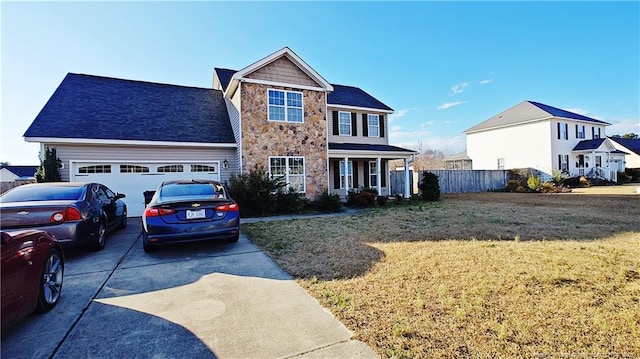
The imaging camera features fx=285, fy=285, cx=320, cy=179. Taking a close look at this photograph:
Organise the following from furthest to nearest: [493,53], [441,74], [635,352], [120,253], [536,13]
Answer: [441,74] < [493,53] < [536,13] < [120,253] < [635,352]

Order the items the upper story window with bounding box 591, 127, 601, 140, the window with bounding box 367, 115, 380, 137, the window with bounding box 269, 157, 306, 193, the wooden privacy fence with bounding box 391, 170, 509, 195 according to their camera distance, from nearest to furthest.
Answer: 1. the window with bounding box 269, 157, 306, 193
2. the window with bounding box 367, 115, 380, 137
3. the wooden privacy fence with bounding box 391, 170, 509, 195
4. the upper story window with bounding box 591, 127, 601, 140

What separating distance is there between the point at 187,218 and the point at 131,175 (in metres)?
7.95

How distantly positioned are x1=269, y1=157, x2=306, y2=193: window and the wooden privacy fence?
9.43 metres

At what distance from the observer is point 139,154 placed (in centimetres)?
1169

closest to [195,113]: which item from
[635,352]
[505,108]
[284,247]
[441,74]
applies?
[284,247]

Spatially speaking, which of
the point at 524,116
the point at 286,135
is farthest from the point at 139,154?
the point at 524,116

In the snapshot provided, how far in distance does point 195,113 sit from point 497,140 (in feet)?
104

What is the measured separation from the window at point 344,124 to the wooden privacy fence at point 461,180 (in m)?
6.17

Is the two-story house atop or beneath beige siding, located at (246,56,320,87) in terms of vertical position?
beneath

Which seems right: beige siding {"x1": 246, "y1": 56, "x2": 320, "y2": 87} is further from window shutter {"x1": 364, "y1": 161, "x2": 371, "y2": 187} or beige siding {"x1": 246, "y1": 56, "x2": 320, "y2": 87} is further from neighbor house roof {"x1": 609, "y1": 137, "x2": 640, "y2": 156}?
neighbor house roof {"x1": 609, "y1": 137, "x2": 640, "y2": 156}

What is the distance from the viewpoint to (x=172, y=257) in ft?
18.2

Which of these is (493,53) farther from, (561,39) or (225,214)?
(225,214)

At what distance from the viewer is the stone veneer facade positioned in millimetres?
12234

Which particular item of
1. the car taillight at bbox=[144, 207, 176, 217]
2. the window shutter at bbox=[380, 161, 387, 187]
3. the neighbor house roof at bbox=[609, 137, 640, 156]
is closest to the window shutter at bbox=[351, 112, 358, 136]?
the window shutter at bbox=[380, 161, 387, 187]
